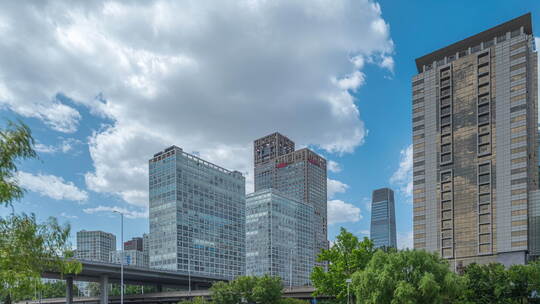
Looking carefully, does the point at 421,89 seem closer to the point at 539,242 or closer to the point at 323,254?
the point at 539,242

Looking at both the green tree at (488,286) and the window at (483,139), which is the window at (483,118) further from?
the green tree at (488,286)

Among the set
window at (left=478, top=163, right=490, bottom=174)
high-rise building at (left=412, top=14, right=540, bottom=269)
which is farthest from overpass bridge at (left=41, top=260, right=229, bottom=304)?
window at (left=478, top=163, right=490, bottom=174)

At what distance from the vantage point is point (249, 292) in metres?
72.5

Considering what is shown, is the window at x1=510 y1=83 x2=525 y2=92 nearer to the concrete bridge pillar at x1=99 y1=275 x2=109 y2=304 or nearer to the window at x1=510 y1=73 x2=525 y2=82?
the window at x1=510 y1=73 x2=525 y2=82

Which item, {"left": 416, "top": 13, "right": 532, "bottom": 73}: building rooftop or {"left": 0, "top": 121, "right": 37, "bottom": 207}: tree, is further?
{"left": 416, "top": 13, "right": 532, "bottom": 73}: building rooftop

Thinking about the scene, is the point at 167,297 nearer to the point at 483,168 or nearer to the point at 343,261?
the point at 343,261

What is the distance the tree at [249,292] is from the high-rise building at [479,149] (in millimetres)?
47887

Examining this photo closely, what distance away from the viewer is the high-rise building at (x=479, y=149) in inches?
3664

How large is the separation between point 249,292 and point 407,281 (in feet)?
125

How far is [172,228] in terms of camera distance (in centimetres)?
18488

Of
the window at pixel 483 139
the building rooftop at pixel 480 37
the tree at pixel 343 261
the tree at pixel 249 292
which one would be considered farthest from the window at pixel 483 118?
the tree at pixel 249 292

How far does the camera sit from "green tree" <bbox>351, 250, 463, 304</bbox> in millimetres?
39438

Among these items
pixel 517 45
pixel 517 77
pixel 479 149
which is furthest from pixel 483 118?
pixel 517 45

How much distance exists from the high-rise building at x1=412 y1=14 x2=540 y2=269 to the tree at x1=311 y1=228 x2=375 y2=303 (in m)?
51.9
